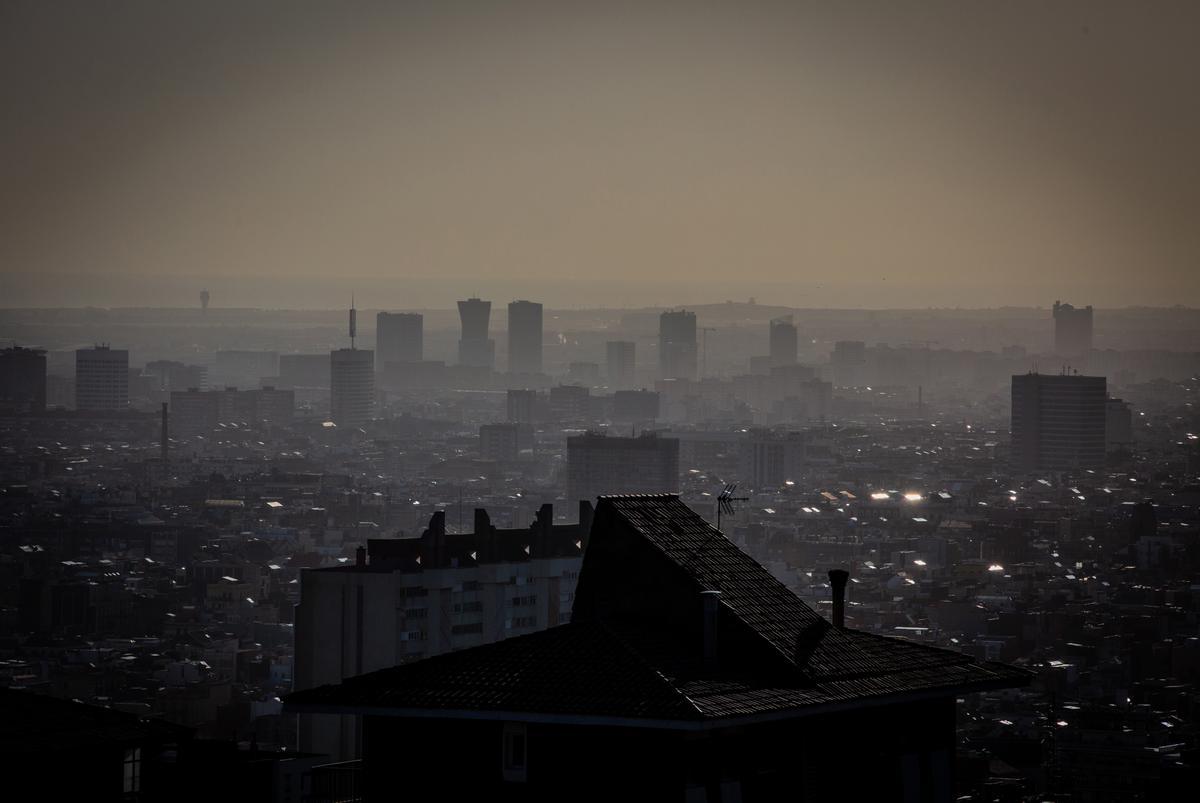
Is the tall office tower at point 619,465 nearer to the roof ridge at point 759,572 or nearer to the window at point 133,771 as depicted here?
the window at point 133,771

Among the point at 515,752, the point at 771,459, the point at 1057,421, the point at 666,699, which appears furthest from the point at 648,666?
the point at 1057,421

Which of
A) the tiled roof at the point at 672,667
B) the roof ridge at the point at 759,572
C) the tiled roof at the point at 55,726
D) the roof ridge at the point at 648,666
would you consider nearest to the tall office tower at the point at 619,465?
the tiled roof at the point at 55,726

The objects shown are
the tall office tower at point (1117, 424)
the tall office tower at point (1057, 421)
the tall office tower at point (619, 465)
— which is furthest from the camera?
the tall office tower at point (1117, 424)

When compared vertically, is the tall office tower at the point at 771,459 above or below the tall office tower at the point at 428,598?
below

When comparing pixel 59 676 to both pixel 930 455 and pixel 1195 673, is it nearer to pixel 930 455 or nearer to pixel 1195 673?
pixel 1195 673

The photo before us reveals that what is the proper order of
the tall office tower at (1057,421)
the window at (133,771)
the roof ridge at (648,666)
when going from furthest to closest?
1. the tall office tower at (1057,421)
2. the window at (133,771)
3. the roof ridge at (648,666)

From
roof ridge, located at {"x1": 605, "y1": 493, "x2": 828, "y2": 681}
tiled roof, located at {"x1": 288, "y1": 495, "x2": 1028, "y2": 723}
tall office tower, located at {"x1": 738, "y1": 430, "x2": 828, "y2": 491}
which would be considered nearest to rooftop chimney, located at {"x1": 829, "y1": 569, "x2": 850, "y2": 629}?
tiled roof, located at {"x1": 288, "y1": 495, "x2": 1028, "y2": 723}

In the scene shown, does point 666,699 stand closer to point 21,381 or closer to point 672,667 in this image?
point 672,667

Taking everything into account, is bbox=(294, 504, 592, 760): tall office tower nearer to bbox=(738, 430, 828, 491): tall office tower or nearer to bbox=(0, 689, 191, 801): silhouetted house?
bbox=(0, 689, 191, 801): silhouetted house
